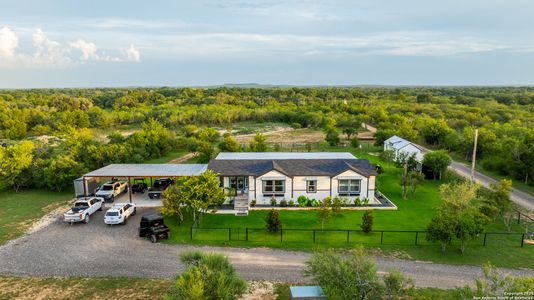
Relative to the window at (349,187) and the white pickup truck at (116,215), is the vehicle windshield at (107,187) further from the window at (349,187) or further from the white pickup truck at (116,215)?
the window at (349,187)

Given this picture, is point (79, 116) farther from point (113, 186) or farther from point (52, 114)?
point (113, 186)

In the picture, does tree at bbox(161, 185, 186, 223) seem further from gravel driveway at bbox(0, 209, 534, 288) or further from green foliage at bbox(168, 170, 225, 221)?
gravel driveway at bbox(0, 209, 534, 288)

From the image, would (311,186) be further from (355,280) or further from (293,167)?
(355,280)

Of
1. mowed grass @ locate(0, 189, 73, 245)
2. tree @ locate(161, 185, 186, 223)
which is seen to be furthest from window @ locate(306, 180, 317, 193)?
mowed grass @ locate(0, 189, 73, 245)

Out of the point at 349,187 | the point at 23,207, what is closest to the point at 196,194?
the point at 349,187

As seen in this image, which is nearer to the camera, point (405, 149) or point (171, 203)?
point (171, 203)

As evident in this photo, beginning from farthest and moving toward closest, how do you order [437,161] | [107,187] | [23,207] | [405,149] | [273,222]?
[405,149] → [437,161] → [107,187] → [23,207] → [273,222]

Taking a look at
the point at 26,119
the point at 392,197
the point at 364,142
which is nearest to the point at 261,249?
the point at 392,197

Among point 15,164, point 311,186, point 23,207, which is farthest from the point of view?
point 15,164
